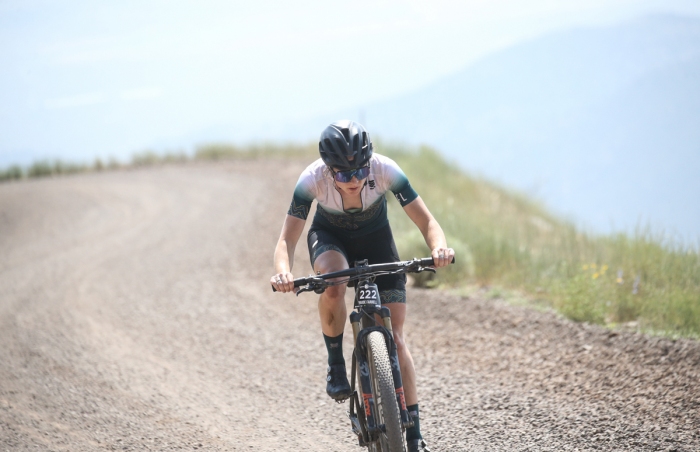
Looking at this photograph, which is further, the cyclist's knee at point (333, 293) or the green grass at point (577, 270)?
the green grass at point (577, 270)

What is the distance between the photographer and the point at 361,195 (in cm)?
412

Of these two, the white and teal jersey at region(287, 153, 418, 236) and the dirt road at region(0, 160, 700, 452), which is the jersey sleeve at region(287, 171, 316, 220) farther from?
the dirt road at region(0, 160, 700, 452)

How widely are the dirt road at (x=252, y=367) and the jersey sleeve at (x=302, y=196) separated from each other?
5.83 feet

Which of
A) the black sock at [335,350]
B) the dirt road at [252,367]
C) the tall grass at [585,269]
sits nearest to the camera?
the black sock at [335,350]

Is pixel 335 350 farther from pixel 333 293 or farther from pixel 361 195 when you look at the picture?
pixel 361 195

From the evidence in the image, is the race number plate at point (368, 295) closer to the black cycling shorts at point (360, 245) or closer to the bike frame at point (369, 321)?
the bike frame at point (369, 321)

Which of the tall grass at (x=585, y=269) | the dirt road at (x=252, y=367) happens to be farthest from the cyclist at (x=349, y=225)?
the tall grass at (x=585, y=269)

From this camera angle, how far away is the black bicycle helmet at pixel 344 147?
12.5 ft

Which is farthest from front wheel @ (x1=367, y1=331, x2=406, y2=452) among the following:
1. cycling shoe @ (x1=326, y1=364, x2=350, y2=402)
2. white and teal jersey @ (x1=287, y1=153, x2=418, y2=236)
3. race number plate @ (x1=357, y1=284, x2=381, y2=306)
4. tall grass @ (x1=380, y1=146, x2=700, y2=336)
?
tall grass @ (x1=380, y1=146, x2=700, y2=336)

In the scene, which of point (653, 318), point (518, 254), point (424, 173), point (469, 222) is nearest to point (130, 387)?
point (653, 318)

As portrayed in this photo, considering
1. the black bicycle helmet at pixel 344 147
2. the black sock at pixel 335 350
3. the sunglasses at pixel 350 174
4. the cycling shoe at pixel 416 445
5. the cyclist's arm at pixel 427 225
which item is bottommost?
the cycling shoe at pixel 416 445

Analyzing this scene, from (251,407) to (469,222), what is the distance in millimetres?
7108

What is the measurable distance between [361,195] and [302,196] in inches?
15.2

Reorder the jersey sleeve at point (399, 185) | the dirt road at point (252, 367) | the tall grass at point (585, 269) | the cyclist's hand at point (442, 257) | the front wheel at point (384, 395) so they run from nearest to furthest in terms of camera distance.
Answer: the front wheel at point (384, 395) < the cyclist's hand at point (442, 257) < the jersey sleeve at point (399, 185) < the dirt road at point (252, 367) < the tall grass at point (585, 269)
